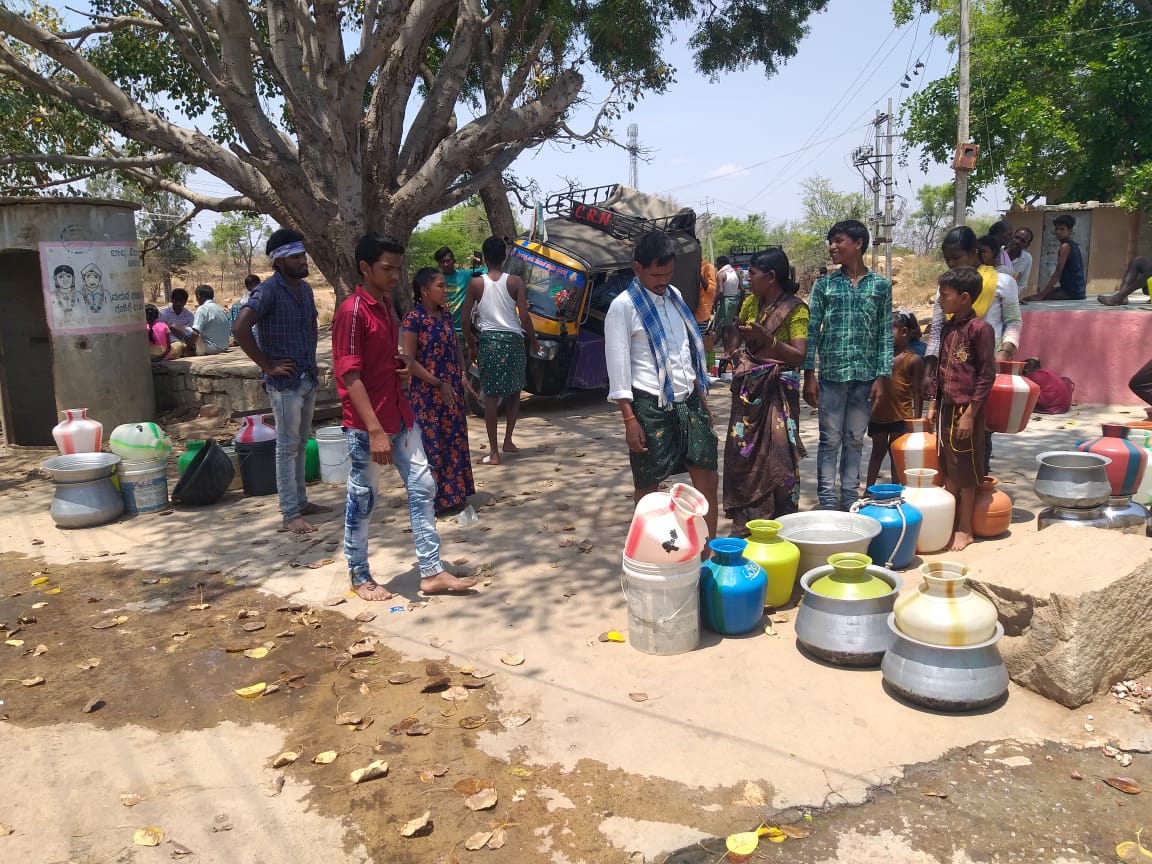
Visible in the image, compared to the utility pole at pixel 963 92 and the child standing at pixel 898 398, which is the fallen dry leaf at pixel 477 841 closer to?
the child standing at pixel 898 398

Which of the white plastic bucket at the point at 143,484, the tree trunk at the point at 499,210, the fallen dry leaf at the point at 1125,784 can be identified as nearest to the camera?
the fallen dry leaf at the point at 1125,784

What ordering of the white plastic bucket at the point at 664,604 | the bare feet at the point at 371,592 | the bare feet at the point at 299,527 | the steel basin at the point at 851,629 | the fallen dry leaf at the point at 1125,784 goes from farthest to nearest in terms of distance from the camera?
the bare feet at the point at 299,527
the bare feet at the point at 371,592
the white plastic bucket at the point at 664,604
the steel basin at the point at 851,629
the fallen dry leaf at the point at 1125,784

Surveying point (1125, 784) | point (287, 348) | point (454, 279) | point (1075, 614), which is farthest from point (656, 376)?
point (454, 279)

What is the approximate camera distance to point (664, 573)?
369 centimetres

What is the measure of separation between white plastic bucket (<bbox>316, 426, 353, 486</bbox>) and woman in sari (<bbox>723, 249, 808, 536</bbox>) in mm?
3615

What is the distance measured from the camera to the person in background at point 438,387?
563 centimetres

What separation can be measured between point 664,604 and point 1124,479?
3418 millimetres

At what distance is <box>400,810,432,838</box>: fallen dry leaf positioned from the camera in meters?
2.67

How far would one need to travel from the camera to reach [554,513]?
6008 mm

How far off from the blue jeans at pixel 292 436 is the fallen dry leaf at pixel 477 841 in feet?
12.1

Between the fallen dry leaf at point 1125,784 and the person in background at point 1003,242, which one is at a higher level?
the person in background at point 1003,242

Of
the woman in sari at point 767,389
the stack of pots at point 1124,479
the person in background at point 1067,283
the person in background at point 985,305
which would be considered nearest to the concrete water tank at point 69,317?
the woman in sari at point 767,389

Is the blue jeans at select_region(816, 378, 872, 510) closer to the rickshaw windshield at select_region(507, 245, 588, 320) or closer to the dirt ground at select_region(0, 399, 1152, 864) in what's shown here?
the dirt ground at select_region(0, 399, 1152, 864)

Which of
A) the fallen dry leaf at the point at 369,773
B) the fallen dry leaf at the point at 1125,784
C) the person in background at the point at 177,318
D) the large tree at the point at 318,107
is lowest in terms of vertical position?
the fallen dry leaf at the point at 1125,784
